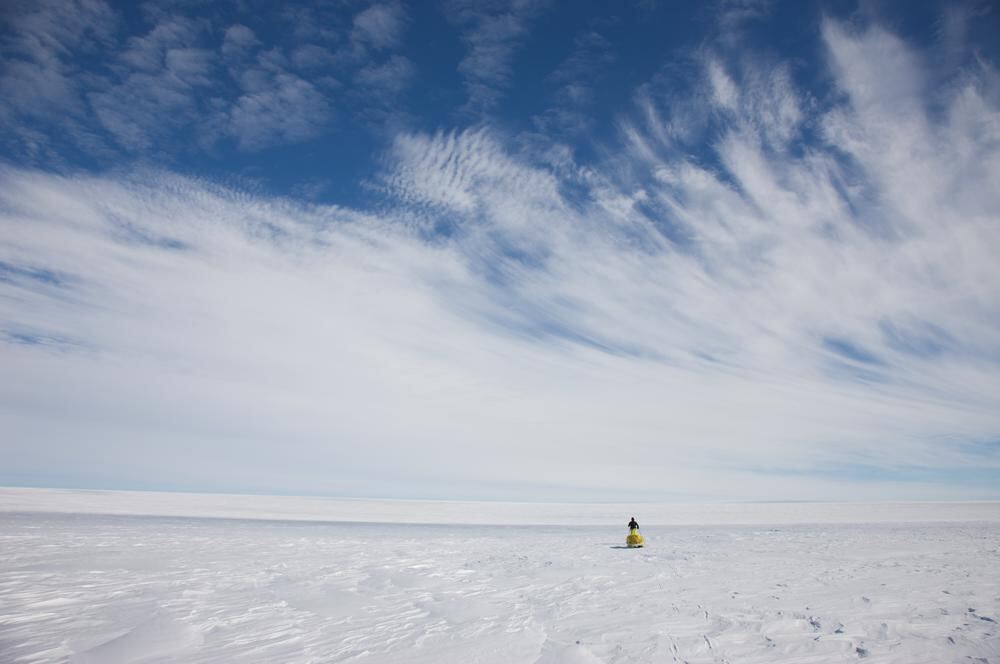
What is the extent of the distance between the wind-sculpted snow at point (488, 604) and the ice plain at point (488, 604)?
47 millimetres

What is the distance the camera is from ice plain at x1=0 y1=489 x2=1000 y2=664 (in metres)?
7.37

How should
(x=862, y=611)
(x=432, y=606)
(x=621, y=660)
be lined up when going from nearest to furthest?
1. (x=621, y=660)
2. (x=862, y=611)
3. (x=432, y=606)

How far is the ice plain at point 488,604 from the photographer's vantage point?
737cm

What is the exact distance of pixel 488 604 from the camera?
34.4ft

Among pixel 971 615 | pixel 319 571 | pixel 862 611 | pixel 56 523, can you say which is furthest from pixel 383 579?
pixel 56 523

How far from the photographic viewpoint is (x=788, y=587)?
11828 mm

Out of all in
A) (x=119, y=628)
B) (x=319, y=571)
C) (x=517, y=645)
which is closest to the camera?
(x=517, y=645)

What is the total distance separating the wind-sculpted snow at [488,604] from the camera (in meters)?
7.37

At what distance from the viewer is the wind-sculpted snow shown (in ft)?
24.2

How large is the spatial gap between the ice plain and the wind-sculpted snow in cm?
5

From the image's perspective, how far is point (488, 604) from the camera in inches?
413

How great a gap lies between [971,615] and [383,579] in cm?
1225

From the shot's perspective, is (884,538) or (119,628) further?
(884,538)

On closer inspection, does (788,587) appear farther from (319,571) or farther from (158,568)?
(158,568)
